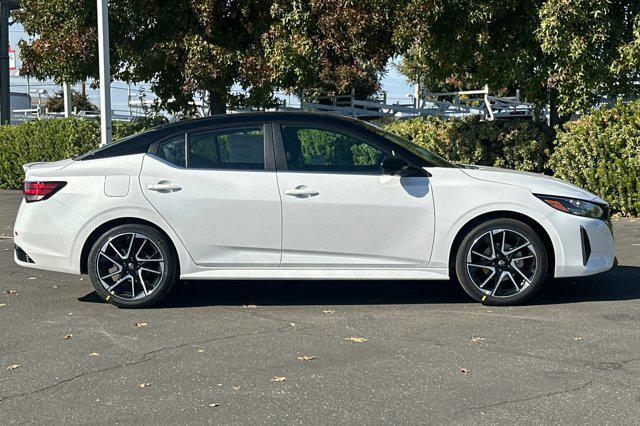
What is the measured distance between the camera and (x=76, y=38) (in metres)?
17.8

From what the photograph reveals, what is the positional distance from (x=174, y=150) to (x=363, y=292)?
2.13m

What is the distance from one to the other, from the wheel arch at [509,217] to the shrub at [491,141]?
762 cm

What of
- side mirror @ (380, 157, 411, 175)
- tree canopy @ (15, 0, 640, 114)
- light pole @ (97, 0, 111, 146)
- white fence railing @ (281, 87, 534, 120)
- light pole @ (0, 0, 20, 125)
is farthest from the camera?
white fence railing @ (281, 87, 534, 120)

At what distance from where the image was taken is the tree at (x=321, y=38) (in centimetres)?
1551

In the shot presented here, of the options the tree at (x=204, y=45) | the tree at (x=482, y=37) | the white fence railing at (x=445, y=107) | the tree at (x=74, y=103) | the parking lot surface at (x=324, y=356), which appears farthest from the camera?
the tree at (x=74, y=103)

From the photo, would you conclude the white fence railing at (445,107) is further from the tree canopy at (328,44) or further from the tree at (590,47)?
the tree at (590,47)

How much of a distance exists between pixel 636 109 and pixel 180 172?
806 cm

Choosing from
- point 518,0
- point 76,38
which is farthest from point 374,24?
point 76,38

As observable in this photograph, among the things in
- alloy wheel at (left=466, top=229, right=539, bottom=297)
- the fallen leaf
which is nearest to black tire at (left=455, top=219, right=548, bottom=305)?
alloy wheel at (left=466, top=229, right=539, bottom=297)

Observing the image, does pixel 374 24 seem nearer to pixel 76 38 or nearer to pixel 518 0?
pixel 518 0

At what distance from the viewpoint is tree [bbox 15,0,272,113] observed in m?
17.4

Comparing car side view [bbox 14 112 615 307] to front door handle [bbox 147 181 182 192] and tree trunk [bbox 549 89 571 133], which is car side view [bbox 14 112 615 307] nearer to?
front door handle [bbox 147 181 182 192]

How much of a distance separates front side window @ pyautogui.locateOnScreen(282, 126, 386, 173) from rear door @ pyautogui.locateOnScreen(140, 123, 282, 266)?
0.21 meters

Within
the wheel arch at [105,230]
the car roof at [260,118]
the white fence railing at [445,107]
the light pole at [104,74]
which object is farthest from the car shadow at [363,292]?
the white fence railing at [445,107]
